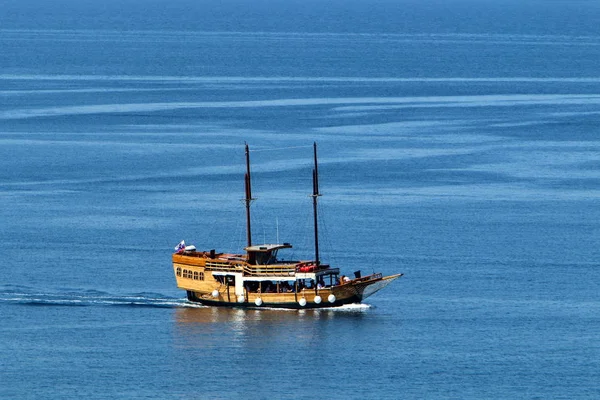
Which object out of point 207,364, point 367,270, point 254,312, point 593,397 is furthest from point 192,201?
point 593,397

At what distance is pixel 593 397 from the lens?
96625mm

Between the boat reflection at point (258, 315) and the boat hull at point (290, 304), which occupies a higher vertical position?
the boat hull at point (290, 304)

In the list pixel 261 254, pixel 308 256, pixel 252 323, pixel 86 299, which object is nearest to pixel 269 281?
pixel 261 254

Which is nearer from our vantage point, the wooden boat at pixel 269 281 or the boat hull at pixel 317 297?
the wooden boat at pixel 269 281

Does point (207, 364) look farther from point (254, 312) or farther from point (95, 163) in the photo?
point (95, 163)

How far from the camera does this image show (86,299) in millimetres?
117562

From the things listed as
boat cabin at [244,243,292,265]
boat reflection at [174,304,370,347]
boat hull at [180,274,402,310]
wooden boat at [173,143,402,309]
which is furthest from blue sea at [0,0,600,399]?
boat cabin at [244,243,292,265]


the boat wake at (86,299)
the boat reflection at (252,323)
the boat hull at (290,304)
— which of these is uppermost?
the boat wake at (86,299)

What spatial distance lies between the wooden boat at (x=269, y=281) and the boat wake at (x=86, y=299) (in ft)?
7.71

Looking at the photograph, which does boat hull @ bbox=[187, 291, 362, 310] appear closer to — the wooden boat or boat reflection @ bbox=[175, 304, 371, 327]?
the wooden boat

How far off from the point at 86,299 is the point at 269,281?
40.5 ft

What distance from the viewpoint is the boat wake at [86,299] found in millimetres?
116375

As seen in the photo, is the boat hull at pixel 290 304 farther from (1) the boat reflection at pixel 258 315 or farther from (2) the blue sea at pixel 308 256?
(2) the blue sea at pixel 308 256

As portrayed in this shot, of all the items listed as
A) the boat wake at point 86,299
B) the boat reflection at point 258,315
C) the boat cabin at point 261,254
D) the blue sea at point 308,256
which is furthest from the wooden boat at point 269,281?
the boat wake at point 86,299
